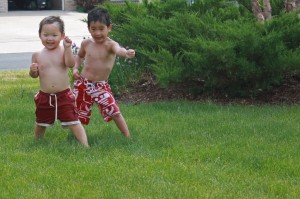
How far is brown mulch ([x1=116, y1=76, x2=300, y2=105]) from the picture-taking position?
26.4 ft

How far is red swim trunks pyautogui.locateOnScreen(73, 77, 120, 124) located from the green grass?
0.25 meters

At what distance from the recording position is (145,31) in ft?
29.0

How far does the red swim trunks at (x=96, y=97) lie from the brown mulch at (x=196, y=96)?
7.19 feet

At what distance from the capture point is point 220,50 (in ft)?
24.6

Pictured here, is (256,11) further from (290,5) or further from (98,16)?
(98,16)

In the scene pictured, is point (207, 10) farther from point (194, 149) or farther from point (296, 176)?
point (296, 176)

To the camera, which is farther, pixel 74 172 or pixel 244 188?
pixel 74 172

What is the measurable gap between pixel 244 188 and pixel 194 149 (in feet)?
3.53

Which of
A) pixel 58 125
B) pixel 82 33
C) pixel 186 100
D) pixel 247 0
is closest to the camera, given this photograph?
pixel 58 125

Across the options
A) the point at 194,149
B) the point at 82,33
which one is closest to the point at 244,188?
the point at 194,149

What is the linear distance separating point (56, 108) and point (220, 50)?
Answer: 247cm

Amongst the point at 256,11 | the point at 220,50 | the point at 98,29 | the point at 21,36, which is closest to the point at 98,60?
the point at 98,29

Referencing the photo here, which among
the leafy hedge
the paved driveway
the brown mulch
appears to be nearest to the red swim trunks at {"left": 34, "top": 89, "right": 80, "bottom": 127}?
the leafy hedge

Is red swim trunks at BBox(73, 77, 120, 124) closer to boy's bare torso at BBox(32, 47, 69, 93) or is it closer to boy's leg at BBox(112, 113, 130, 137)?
boy's leg at BBox(112, 113, 130, 137)
